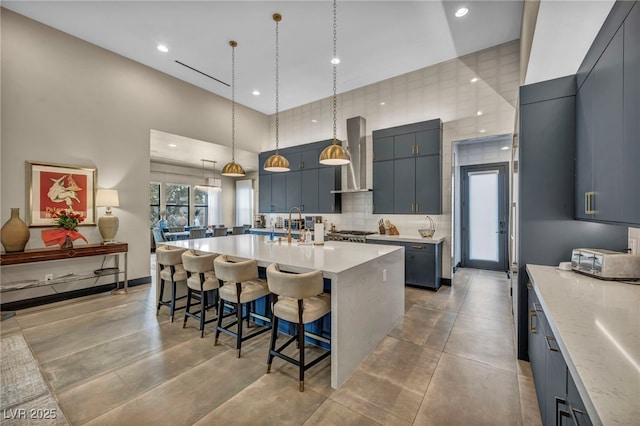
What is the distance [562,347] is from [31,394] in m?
3.39

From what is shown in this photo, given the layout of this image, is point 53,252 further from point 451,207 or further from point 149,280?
point 451,207

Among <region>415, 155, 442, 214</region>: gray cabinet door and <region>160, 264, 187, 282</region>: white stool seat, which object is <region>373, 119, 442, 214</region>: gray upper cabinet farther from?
<region>160, 264, 187, 282</region>: white stool seat

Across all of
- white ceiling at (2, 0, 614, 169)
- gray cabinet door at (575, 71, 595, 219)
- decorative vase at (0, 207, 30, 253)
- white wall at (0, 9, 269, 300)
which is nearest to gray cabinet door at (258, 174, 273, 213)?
white wall at (0, 9, 269, 300)

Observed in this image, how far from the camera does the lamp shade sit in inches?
172

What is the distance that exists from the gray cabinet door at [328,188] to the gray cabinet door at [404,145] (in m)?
1.44

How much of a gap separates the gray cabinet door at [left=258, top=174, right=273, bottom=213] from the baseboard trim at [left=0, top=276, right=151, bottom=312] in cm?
317

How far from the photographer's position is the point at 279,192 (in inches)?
277

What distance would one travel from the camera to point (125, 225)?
15.8ft

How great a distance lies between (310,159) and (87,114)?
13.3 ft

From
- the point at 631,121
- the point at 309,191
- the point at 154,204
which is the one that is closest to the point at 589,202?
the point at 631,121

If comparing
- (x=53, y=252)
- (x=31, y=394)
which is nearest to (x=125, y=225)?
(x=53, y=252)

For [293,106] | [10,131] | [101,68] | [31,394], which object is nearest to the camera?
[31,394]

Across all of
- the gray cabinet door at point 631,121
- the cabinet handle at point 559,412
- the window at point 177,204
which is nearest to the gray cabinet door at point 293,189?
the window at point 177,204

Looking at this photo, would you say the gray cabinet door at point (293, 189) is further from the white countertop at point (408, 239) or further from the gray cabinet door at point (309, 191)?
the white countertop at point (408, 239)
